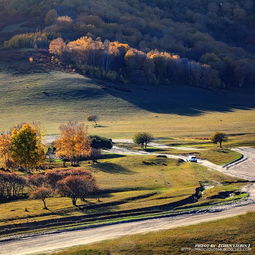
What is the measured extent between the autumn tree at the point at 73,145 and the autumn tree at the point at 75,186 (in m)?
25.2

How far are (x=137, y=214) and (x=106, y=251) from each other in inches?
540

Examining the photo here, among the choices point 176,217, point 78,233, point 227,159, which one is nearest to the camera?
point 78,233

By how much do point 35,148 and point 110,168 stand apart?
15145 millimetres

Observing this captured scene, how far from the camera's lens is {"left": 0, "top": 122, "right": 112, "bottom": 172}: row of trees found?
89.4m

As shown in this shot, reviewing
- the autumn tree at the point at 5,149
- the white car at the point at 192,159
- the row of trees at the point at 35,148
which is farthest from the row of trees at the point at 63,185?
the white car at the point at 192,159

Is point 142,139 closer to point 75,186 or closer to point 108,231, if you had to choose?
point 75,186

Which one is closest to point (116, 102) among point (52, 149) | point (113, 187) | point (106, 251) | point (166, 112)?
point (166, 112)

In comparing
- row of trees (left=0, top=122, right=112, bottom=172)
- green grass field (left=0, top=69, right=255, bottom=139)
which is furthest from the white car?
green grass field (left=0, top=69, right=255, bottom=139)

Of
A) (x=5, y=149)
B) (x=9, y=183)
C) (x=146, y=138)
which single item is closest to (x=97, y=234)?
(x=9, y=183)

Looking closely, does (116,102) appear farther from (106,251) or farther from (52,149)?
(106,251)

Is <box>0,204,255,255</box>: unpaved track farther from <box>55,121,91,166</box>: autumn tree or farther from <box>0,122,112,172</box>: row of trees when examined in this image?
<box>55,121,91,166</box>: autumn tree

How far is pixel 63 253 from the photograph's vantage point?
169 ft

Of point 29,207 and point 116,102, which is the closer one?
point 29,207

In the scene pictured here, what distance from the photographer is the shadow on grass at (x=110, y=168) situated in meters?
91.4
